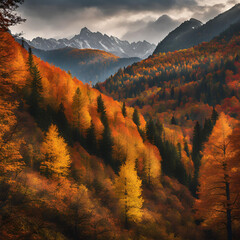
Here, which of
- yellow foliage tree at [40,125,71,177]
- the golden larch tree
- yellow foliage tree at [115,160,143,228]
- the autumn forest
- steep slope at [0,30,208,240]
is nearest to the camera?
steep slope at [0,30,208,240]

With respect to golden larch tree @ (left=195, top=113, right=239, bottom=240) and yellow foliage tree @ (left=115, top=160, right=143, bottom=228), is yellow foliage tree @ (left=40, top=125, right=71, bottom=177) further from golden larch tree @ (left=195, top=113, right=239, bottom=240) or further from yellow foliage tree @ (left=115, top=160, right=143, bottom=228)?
golden larch tree @ (left=195, top=113, right=239, bottom=240)

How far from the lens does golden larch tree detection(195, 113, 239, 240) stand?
658 inches

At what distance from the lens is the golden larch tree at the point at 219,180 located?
658 inches

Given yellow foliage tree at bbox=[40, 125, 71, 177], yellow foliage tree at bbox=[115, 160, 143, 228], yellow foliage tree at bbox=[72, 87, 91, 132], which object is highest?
yellow foliage tree at bbox=[72, 87, 91, 132]

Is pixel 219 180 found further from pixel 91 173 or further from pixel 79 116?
pixel 79 116

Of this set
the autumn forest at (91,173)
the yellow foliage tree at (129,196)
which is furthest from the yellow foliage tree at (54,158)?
the yellow foliage tree at (129,196)

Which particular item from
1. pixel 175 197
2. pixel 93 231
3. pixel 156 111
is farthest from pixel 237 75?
pixel 93 231

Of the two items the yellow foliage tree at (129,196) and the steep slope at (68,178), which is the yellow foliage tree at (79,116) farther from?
the yellow foliage tree at (129,196)

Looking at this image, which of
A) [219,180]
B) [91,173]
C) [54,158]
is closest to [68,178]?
[54,158]

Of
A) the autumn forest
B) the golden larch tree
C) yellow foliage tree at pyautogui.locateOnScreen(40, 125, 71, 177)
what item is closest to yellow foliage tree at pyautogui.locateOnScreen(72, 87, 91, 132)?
the autumn forest

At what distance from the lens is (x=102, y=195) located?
34312 mm

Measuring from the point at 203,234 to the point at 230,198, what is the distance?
18969mm

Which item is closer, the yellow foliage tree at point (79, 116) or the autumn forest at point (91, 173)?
the autumn forest at point (91, 173)

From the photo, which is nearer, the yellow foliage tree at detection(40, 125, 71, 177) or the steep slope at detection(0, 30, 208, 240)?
the steep slope at detection(0, 30, 208, 240)
